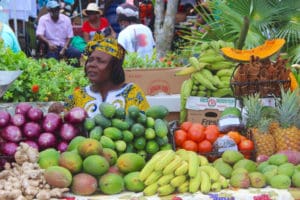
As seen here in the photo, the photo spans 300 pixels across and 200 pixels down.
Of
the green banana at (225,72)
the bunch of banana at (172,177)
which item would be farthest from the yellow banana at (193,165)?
the green banana at (225,72)

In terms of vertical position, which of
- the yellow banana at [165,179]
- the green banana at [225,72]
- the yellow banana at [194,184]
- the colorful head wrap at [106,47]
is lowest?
the yellow banana at [194,184]

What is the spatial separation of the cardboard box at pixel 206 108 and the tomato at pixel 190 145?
4.16 ft

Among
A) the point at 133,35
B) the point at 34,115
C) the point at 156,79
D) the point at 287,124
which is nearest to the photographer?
the point at 34,115

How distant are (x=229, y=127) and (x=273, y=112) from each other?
0.32m

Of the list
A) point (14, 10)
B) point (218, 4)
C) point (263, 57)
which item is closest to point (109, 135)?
point (263, 57)

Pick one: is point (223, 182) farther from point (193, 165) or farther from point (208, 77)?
point (208, 77)

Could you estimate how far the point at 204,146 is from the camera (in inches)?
137

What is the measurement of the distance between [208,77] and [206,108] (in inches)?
10.5

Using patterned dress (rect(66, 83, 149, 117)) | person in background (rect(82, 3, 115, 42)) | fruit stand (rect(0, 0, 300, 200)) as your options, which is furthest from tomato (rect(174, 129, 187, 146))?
person in background (rect(82, 3, 115, 42))

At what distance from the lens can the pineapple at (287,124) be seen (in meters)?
3.47

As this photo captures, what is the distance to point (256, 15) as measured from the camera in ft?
19.8

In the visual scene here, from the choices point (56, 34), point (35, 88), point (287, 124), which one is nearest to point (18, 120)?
point (287, 124)

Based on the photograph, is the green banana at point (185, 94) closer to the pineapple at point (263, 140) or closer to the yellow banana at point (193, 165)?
the pineapple at point (263, 140)

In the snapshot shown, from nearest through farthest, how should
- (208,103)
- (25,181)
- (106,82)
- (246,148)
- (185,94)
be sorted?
(25,181) → (246,148) → (106,82) → (208,103) → (185,94)
